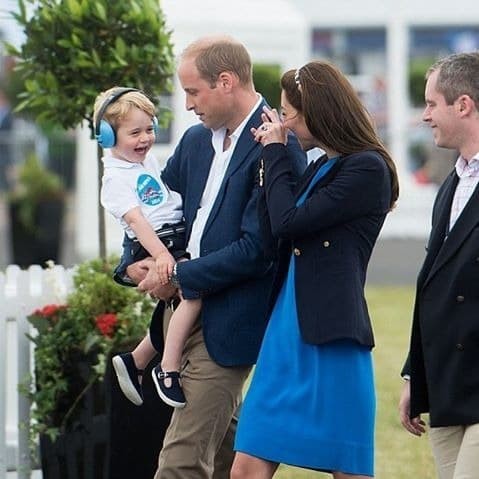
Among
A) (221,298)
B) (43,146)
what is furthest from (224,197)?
(43,146)

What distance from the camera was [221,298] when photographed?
4.81 meters

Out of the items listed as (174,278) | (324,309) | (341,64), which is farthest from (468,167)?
(341,64)

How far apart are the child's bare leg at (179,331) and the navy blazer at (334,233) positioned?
479 millimetres

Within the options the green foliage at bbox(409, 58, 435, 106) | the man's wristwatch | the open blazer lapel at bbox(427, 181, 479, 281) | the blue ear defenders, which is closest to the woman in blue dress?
the open blazer lapel at bbox(427, 181, 479, 281)

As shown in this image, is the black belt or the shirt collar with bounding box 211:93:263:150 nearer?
the shirt collar with bounding box 211:93:263:150

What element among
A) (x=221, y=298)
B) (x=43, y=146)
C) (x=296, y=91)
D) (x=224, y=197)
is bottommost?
(x=43, y=146)

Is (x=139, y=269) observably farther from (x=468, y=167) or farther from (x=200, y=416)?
(x=468, y=167)

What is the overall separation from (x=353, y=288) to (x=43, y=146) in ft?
71.9

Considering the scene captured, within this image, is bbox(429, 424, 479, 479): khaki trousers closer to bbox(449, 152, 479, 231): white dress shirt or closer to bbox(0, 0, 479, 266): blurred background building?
bbox(449, 152, 479, 231): white dress shirt

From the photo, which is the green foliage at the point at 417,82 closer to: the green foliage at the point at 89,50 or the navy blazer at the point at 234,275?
the green foliage at the point at 89,50

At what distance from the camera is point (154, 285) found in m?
4.86

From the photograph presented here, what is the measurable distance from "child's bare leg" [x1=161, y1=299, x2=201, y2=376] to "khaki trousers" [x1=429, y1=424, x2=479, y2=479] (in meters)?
0.93

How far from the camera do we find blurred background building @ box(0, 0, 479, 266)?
1788 centimetres

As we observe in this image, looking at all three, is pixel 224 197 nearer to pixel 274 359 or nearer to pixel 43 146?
pixel 274 359
